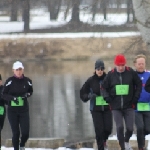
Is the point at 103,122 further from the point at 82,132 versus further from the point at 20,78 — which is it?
the point at 82,132

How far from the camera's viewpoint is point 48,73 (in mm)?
35406

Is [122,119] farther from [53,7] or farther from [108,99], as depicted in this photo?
[53,7]

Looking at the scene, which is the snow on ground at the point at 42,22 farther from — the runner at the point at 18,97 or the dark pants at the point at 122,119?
the dark pants at the point at 122,119

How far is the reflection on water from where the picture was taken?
1864 cm

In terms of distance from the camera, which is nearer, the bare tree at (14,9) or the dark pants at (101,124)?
the dark pants at (101,124)

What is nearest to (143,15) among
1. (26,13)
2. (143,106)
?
(143,106)

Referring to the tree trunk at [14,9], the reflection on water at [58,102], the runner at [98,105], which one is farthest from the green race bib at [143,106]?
the tree trunk at [14,9]

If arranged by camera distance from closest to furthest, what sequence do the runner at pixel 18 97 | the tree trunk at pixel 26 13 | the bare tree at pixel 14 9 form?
A: the runner at pixel 18 97 → the bare tree at pixel 14 9 → the tree trunk at pixel 26 13

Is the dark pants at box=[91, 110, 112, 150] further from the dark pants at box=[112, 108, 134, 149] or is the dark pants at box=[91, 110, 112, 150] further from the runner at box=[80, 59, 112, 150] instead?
the dark pants at box=[112, 108, 134, 149]

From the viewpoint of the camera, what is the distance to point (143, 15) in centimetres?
1382

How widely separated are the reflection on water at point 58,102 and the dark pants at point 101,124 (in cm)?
624

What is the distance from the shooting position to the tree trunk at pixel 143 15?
13664 millimetres

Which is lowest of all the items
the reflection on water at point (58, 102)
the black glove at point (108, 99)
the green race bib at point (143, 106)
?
the reflection on water at point (58, 102)

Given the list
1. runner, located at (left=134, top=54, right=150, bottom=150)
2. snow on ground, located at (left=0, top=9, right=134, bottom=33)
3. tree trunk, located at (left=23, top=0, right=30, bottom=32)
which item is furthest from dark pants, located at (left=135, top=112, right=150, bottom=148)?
tree trunk, located at (left=23, top=0, right=30, bottom=32)
